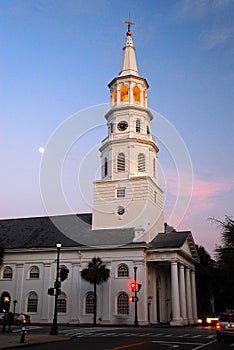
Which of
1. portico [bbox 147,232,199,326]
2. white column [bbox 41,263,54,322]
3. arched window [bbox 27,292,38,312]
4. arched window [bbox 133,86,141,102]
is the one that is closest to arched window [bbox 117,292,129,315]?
portico [bbox 147,232,199,326]

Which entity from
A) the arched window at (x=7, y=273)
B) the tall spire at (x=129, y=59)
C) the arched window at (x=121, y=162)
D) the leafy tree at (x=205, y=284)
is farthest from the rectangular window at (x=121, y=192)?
the leafy tree at (x=205, y=284)

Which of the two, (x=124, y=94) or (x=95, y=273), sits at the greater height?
(x=124, y=94)

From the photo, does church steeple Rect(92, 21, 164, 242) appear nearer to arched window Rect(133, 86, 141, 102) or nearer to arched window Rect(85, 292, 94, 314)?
arched window Rect(133, 86, 141, 102)

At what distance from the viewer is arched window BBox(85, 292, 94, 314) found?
4778 cm

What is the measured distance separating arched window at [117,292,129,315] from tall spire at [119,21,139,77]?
94.9 feet

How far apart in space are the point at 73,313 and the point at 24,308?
6725mm

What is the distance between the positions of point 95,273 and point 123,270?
4074 mm

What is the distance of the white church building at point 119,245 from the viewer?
47281 mm

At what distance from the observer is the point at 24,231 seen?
56031mm

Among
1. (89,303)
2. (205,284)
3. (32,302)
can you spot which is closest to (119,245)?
(89,303)

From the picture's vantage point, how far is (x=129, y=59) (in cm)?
5719

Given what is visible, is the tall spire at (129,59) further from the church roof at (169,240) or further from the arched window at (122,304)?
the arched window at (122,304)

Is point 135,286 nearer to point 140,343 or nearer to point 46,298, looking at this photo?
point 46,298

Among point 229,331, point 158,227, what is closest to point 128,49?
point 158,227
